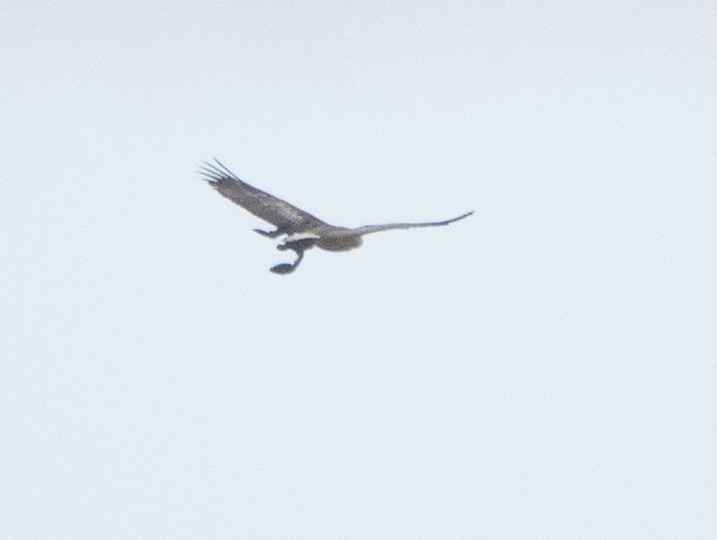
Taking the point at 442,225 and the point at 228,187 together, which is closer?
the point at 442,225

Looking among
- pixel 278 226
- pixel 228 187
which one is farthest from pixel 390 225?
pixel 228 187

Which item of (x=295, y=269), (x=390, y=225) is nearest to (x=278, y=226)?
(x=295, y=269)

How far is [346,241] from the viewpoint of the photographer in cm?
3509

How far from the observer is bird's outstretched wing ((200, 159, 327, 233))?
36.2 m

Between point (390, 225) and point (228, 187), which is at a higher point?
point (228, 187)

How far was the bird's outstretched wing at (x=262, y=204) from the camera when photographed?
119 ft

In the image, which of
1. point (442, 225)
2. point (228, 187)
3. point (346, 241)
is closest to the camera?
point (442, 225)

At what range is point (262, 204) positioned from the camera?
38.2 meters

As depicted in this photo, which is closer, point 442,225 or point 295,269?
point 442,225

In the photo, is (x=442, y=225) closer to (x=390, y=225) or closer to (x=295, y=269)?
(x=390, y=225)

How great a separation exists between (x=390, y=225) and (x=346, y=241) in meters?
2.11

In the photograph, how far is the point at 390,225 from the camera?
33.1 m

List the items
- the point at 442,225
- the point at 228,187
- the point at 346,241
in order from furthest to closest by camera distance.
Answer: the point at 228,187 → the point at 346,241 → the point at 442,225

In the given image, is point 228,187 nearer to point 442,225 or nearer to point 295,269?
point 295,269
